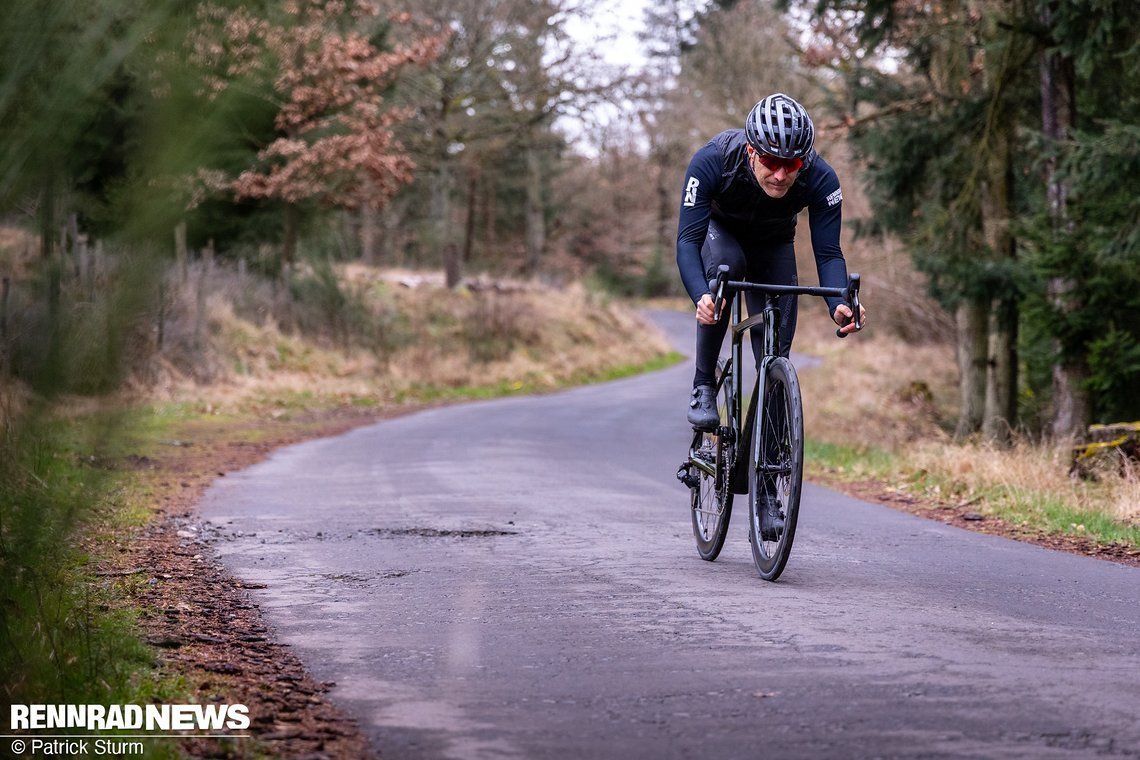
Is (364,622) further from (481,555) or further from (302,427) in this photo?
(302,427)

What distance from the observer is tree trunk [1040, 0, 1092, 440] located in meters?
16.4

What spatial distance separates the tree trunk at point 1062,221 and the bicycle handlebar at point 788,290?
11.3m

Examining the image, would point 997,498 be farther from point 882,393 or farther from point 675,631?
point 882,393

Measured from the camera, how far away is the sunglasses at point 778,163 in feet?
20.1

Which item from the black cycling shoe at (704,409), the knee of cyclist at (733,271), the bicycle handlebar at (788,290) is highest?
the knee of cyclist at (733,271)

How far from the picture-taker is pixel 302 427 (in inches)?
784

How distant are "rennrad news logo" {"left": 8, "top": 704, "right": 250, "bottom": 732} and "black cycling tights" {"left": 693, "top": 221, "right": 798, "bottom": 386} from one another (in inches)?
134

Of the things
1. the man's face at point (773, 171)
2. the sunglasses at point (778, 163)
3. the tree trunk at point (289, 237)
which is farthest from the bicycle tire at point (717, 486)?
the tree trunk at point (289, 237)

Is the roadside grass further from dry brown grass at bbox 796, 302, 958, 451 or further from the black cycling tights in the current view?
the black cycling tights

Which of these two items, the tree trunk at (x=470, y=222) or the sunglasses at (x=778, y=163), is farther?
the tree trunk at (x=470, y=222)

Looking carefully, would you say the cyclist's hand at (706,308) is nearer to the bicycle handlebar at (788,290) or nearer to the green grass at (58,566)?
the bicycle handlebar at (788,290)

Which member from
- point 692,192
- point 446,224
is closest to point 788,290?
point 692,192

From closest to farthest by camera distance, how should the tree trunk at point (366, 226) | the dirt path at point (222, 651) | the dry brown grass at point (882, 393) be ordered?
the dirt path at point (222, 651) → the dry brown grass at point (882, 393) → the tree trunk at point (366, 226)

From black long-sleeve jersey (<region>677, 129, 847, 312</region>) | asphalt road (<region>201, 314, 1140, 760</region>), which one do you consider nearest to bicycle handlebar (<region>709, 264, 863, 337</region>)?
black long-sleeve jersey (<region>677, 129, 847, 312</region>)
